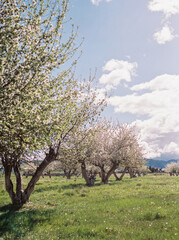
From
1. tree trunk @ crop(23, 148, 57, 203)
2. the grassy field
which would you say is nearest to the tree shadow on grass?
the grassy field

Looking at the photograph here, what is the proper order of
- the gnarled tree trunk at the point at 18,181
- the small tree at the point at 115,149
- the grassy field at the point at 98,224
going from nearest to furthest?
the grassy field at the point at 98,224, the gnarled tree trunk at the point at 18,181, the small tree at the point at 115,149

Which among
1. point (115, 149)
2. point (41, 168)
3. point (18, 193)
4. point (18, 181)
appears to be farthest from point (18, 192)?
point (115, 149)

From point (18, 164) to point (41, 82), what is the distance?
8989mm

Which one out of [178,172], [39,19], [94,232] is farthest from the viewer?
[178,172]

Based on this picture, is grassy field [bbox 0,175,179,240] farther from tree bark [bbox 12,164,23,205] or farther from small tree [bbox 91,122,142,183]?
small tree [bbox 91,122,142,183]

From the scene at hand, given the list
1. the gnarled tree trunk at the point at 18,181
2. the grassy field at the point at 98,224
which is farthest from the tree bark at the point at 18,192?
the grassy field at the point at 98,224

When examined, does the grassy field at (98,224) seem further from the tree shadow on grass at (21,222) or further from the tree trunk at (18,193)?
the tree trunk at (18,193)

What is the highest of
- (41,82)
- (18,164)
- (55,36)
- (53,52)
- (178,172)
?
(55,36)

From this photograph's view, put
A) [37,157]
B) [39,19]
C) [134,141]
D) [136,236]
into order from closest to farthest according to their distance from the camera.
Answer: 1. [136,236]
2. [39,19]
3. [37,157]
4. [134,141]

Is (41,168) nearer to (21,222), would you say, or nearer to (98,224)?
(21,222)

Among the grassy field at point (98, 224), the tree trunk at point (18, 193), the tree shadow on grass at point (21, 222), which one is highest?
the tree trunk at point (18, 193)

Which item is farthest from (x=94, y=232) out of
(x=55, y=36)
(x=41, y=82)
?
(x=55, y=36)

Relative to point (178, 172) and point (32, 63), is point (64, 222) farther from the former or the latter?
point (178, 172)

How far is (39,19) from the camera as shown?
38.8ft
